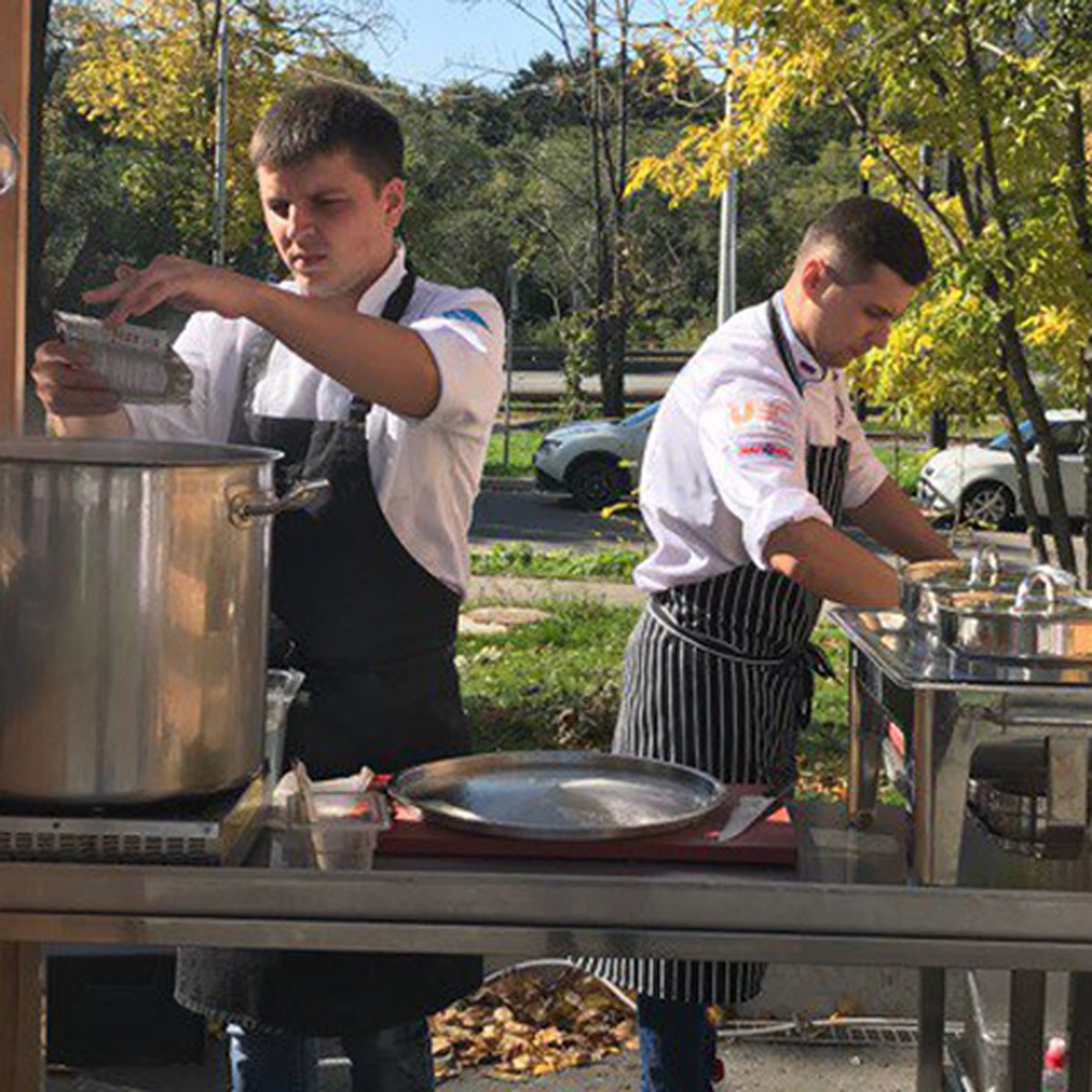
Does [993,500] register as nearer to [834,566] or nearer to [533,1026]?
[533,1026]

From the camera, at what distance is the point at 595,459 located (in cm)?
1945

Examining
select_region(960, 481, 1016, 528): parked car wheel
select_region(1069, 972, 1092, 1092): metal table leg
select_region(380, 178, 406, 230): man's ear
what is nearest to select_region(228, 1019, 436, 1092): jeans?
select_region(1069, 972, 1092, 1092): metal table leg

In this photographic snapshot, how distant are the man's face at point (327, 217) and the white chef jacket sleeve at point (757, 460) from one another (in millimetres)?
643

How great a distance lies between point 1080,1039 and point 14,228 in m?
1.82

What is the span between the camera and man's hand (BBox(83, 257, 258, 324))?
2.12 metres

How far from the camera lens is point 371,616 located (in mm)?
2746

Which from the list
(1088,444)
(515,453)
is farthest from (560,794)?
(515,453)

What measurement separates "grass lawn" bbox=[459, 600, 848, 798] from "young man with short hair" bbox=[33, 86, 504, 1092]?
10.8ft

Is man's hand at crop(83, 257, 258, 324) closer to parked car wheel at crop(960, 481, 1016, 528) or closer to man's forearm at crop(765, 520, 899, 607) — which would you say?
man's forearm at crop(765, 520, 899, 607)

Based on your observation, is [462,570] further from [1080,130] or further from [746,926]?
[1080,130]

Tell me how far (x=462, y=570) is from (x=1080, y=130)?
428cm

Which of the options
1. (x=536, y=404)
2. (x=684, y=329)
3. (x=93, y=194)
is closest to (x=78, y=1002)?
(x=93, y=194)

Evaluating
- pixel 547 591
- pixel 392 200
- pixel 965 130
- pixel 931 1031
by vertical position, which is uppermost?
pixel 965 130

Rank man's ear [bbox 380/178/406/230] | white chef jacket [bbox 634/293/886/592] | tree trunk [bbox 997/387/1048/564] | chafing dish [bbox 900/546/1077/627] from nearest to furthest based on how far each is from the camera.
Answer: chafing dish [bbox 900/546/1077/627] → man's ear [bbox 380/178/406/230] → white chef jacket [bbox 634/293/886/592] → tree trunk [bbox 997/387/1048/564]
